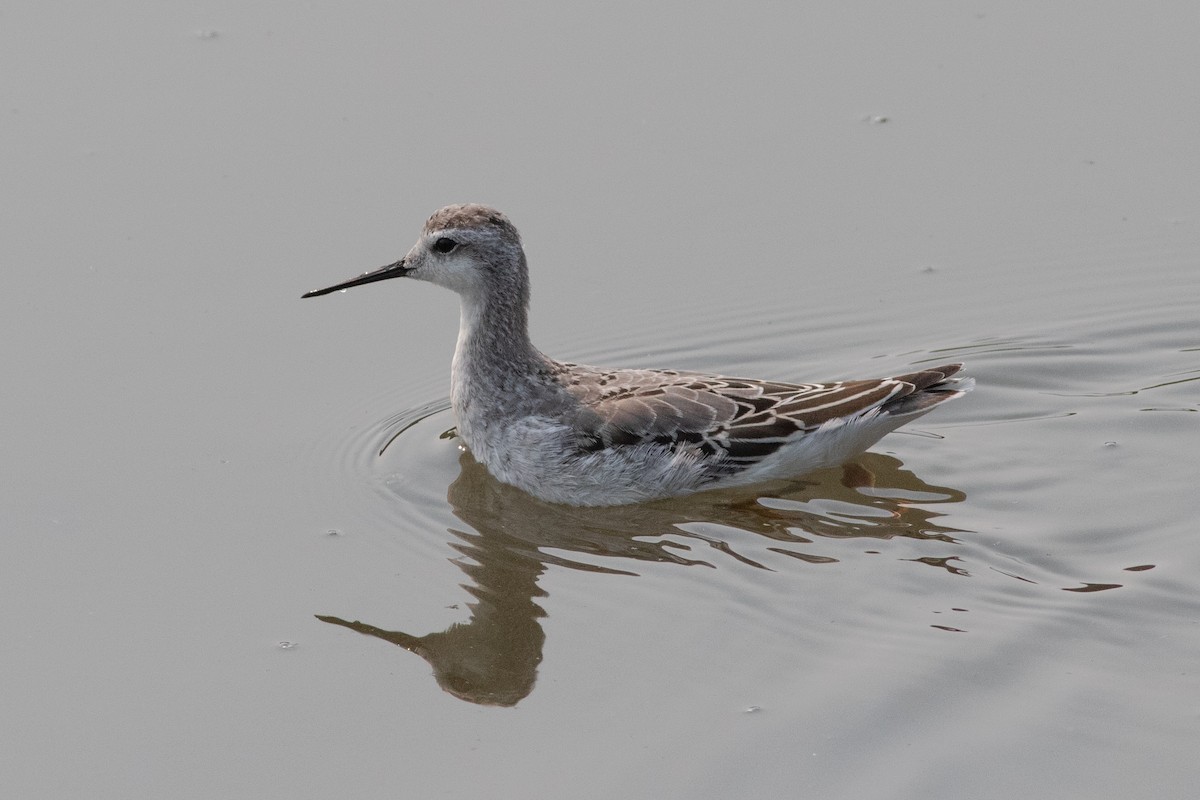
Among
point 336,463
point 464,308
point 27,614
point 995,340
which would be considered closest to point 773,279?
point 995,340

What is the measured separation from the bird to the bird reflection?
146 millimetres

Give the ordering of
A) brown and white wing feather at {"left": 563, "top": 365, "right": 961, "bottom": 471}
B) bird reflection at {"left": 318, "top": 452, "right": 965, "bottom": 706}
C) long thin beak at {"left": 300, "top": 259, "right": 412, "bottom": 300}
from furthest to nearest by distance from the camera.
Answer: long thin beak at {"left": 300, "top": 259, "right": 412, "bottom": 300} < brown and white wing feather at {"left": 563, "top": 365, "right": 961, "bottom": 471} < bird reflection at {"left": 318, "top": 452, "right": 965, "bottom": 706}

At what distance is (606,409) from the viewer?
10.9 metres

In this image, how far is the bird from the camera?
35.0 feet

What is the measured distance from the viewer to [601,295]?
12953 millimetres

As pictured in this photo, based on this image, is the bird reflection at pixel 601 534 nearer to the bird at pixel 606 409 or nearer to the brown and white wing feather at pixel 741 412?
the bird at pixel 606 409

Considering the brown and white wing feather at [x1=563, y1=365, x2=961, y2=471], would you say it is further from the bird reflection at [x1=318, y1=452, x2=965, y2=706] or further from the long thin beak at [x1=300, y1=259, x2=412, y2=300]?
the long thin beak at [x1=300, y1=259, x2=412, y2=300]

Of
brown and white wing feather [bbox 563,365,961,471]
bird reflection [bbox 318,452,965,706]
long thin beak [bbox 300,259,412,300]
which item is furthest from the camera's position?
long thin beak [bbox 300,259,412,300]

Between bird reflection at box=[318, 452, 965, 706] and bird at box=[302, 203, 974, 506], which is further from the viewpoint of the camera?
bird at box=[302, 203, 974, 506]

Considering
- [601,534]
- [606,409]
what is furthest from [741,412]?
[601,534]

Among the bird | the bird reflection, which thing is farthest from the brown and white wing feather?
the bird reflection

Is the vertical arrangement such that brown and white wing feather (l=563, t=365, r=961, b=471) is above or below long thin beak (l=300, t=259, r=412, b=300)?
below

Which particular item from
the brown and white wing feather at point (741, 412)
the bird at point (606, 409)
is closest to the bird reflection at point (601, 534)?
the bird at point (606, 409)

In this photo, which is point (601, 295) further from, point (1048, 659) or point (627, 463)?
point (1048, 659)
